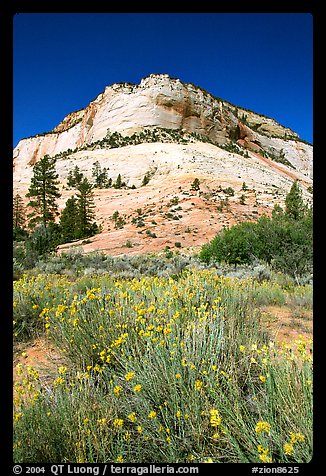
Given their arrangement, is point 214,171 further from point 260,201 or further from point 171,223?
point 171,223

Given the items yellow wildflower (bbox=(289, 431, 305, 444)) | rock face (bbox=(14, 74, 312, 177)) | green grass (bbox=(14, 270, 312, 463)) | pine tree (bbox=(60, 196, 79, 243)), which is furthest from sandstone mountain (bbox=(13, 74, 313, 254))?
yellow wildflower (bbox=(289, 431, 305, 444))

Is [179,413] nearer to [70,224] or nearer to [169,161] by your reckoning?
[70,224]

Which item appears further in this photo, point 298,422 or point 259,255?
point 259,255

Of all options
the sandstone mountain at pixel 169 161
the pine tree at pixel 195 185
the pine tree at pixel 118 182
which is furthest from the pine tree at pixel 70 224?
the pine tree at pixel 118 182

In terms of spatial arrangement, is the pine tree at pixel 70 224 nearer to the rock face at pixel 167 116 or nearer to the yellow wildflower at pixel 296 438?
the yellow wildflower at pixel 296 438

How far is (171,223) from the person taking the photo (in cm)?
1902

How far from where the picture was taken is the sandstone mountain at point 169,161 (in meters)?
19.2

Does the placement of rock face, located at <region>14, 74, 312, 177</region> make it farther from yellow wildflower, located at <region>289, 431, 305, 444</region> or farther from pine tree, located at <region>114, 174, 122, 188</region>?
yellow wildflower, located at <region>289, 431, 305, 444</region>

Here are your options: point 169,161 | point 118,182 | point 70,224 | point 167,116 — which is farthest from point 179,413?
point 167,116

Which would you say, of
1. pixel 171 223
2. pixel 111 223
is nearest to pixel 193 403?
pixel 171 223

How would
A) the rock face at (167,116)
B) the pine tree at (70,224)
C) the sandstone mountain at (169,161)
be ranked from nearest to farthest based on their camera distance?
the sandstone mountain at (169,161) < the pine tree at (70,224) < the rock face at (167,116)

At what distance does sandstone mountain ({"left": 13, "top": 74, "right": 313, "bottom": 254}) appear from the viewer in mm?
19250

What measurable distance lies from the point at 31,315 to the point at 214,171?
3049 cm

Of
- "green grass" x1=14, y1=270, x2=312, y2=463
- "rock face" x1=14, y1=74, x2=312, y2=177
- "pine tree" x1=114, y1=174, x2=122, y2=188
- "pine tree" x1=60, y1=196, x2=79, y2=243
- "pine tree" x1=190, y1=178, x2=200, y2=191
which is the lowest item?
"green grass" x1=14, y1=270, x2=312, y2=463
